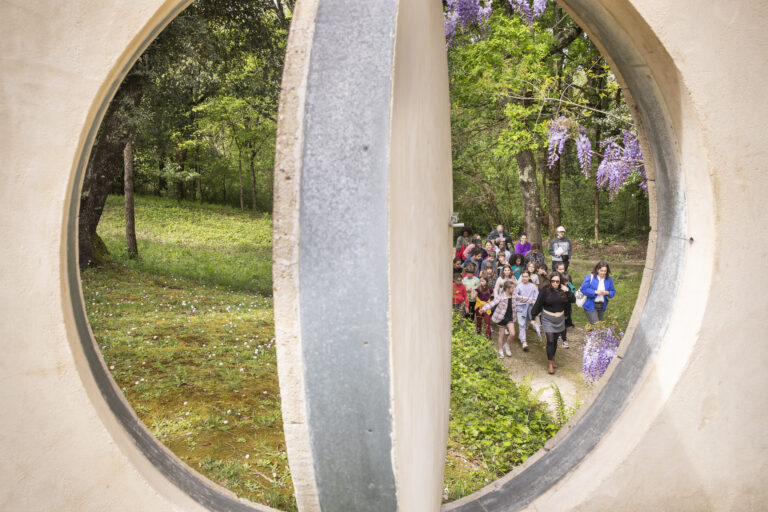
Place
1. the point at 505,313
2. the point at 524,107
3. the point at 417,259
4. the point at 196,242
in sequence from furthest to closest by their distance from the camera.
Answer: the point at 196,242 → the point at 524,107 → the point at 505,313 → the point at 417,259

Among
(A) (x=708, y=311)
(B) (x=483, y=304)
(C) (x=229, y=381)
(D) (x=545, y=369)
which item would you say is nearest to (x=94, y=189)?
(C) (x=229, y=381)

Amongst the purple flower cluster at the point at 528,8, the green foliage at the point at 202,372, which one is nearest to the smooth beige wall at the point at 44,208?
the green foliage at the point at 202,372

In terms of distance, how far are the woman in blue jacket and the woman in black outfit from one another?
0.68m

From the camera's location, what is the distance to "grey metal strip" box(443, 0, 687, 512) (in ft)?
13.0

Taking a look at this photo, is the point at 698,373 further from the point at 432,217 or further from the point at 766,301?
the point at 432,217

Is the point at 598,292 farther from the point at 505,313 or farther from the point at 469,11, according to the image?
the point at 469,11

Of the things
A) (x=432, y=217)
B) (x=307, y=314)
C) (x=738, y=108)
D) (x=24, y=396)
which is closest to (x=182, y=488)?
(x=24, y=396)

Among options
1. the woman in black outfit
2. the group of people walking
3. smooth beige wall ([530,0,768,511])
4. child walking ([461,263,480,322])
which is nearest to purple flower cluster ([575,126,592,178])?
the group of people walking

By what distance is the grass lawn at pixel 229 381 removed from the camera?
5762 millimetres

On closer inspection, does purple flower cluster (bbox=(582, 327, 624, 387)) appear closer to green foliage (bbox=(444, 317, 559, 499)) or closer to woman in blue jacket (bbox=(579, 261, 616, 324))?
green foliage (bbox=(444, 317, 559, 499))

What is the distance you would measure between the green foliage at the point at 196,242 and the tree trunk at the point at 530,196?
7.58m

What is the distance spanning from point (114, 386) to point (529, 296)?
22.8 feet

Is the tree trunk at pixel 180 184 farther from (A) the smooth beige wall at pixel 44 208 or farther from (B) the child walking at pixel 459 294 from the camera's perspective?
(A) the smooth beige wall at pixel 44 208

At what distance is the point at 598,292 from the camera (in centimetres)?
915
